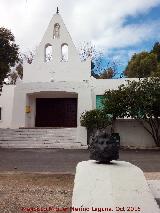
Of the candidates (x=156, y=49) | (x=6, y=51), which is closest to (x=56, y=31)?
(x=6, y=51)

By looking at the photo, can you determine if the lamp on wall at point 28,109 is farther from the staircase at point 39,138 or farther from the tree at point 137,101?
the tree at point 137,101

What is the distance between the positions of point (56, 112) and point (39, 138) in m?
4.76

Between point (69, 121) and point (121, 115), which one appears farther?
point (69, 121)

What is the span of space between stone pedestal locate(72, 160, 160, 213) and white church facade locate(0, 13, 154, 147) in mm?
14855

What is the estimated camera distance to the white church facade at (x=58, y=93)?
2270cm

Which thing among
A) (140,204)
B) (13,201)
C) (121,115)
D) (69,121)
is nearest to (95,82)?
(69,121)

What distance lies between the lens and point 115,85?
2456 centimetres

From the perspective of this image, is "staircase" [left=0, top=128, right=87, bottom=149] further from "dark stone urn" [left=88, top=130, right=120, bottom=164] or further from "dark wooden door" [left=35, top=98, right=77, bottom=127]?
"dark stone urn" [left=88, top=130, right=120, bottom=164]

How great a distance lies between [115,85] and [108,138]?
59.5 feet

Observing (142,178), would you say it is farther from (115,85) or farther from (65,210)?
(115,85)

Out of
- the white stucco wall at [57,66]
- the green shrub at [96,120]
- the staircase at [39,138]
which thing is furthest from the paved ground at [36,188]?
the white stucco wall at [57,66]

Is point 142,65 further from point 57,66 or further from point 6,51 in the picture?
point 6,51

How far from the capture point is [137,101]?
20.2 m

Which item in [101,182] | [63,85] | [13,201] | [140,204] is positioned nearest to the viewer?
[140,204]
